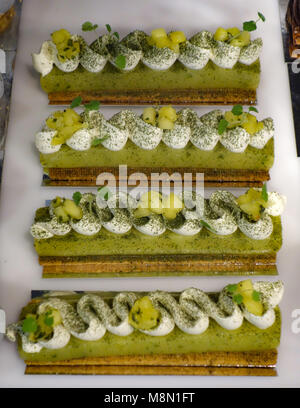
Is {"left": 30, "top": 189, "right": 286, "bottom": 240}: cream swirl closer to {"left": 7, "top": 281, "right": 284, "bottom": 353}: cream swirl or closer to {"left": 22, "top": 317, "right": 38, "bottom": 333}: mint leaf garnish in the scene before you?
{"left": 7, "top": 281, "right": 284, "bottom": 353}: cream swirl

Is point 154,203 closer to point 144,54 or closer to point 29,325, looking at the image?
point 29,325

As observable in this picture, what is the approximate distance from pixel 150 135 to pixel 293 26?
183 cm

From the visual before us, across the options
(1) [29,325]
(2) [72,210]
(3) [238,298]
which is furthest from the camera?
(2) [72,210]

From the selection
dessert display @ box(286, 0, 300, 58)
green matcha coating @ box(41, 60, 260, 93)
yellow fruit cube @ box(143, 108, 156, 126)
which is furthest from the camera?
dessert display @ box(286, 0, 300, 58)

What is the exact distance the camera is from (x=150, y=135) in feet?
13.5

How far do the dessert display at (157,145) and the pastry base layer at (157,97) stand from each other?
43 centimetres

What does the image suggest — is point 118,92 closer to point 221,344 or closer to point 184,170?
point 184,170

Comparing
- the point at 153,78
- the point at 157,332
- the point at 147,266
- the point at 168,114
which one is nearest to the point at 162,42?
the point at 153,78

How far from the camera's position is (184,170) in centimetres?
433

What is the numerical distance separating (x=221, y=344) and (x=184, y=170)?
142cm

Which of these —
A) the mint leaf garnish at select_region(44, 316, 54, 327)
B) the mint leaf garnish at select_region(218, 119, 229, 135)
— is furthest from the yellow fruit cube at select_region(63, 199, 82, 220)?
the mint leaf garnish at select_region(218, 119, 229, 135)

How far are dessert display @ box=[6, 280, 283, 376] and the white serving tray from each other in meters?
0.09

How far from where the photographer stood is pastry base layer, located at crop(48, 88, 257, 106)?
183 inches
